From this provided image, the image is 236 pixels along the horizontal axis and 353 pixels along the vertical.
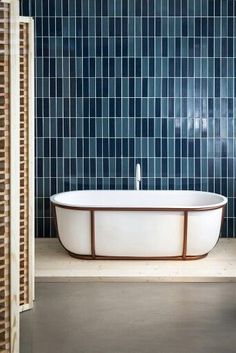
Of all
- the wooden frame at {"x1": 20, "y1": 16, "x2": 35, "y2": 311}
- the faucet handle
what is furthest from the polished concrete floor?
the faucet handle

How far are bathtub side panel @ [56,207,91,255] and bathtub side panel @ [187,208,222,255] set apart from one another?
36.6 inches

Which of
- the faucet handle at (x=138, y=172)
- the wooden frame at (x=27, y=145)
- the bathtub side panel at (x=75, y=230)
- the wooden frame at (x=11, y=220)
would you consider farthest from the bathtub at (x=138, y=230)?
the wooden frame at (x=11, y=220)

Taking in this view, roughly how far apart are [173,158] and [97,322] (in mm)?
2964

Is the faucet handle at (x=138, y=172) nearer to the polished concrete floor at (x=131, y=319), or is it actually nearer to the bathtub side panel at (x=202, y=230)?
the bathtub side panel at (x=202, y=230)

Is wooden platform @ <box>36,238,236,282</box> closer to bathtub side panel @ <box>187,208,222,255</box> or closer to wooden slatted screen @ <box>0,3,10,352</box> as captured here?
bathtub side panel @ <box>187,208,222,255</box>

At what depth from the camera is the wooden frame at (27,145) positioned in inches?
179

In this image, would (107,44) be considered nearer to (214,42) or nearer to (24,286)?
(214,42)

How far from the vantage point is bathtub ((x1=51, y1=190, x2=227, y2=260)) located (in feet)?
19.5

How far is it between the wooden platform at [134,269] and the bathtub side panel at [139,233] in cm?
11

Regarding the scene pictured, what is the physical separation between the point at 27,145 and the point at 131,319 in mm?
1405

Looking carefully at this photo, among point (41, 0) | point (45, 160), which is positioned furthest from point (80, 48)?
point (45, 160)

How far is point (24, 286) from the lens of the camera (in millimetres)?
4699

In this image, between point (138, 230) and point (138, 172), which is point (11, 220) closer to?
point (138, 230)

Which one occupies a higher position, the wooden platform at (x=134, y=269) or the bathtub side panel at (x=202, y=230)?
the bathtub side panel at (x=202, y=230)
